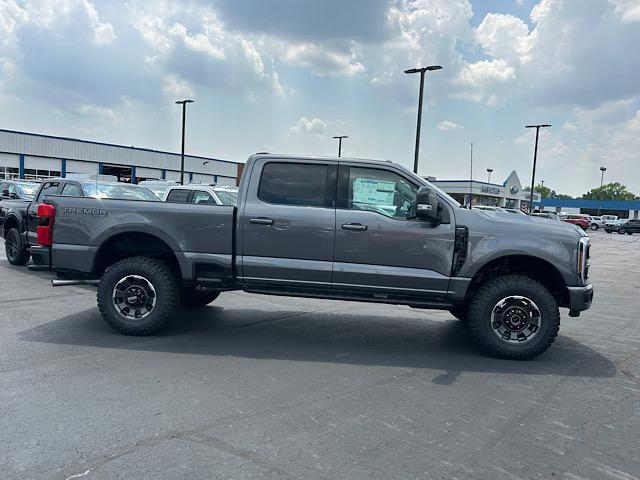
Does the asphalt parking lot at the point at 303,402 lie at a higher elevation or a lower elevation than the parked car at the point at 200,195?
lower

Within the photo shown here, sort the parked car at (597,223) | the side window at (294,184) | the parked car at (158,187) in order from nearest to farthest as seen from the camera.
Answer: the side window at (294,184) < the parked car at (158,187) < the parked car at (597,223)

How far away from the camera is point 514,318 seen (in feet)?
18.0

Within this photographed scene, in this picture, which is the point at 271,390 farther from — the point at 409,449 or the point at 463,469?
the point at 463,469

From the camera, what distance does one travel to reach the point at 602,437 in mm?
3611

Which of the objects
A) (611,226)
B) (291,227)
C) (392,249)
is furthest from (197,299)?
(611,226)

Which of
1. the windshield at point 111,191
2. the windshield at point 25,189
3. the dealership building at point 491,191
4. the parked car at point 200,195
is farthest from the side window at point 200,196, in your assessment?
the dealership building at point 491,191

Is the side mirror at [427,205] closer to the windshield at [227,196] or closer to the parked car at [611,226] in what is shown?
the windshield at [227,196]

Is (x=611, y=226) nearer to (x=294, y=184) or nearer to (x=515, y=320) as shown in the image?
(x=515, y=320)

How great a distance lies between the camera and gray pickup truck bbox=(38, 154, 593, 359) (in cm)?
538

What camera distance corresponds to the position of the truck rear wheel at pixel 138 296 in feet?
18.9

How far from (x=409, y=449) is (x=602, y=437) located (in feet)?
4.82

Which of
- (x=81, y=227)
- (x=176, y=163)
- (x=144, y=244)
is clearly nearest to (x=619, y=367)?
(x=144, y=244)

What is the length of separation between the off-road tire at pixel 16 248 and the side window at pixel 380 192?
804 cm

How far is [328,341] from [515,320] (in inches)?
83.2
